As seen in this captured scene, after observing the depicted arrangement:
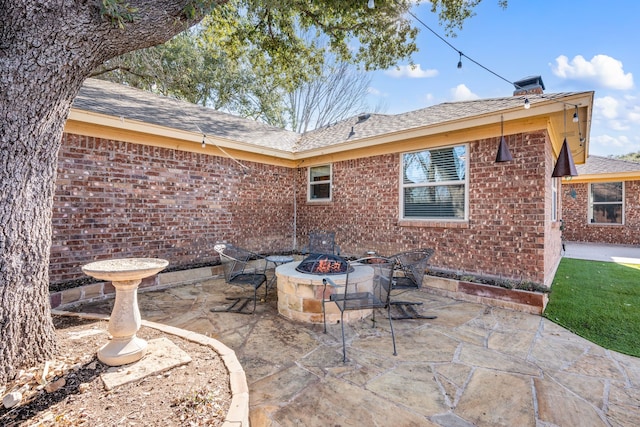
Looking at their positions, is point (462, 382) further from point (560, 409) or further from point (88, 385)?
point (88, 385)

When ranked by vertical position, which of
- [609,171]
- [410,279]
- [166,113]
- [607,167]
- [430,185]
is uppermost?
[166,113]

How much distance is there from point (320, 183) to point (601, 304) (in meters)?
6.19

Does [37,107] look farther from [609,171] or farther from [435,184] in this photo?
[609,171]

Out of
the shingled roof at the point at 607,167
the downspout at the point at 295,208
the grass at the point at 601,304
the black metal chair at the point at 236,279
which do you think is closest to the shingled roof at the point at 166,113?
the downspout at the point at 295,208

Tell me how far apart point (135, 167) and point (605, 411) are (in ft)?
23.4

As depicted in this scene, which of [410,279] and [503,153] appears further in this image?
[503,153]

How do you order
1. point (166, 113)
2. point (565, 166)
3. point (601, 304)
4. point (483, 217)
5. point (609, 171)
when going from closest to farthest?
point (601, 304) → point (565, 166) → point (483, 217) → point (166, 113) → point (609, 171)

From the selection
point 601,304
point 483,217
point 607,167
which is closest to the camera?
point 601,304

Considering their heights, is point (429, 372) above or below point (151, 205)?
below

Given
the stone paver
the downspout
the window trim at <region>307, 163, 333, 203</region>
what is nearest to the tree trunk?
the stone paver

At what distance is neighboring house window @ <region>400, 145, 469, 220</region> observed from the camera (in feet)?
18.1

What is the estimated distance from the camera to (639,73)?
9.11 metres

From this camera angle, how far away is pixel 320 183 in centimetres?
803

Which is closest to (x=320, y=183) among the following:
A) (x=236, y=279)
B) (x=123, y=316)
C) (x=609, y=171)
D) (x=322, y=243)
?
(x=322, y=243)
